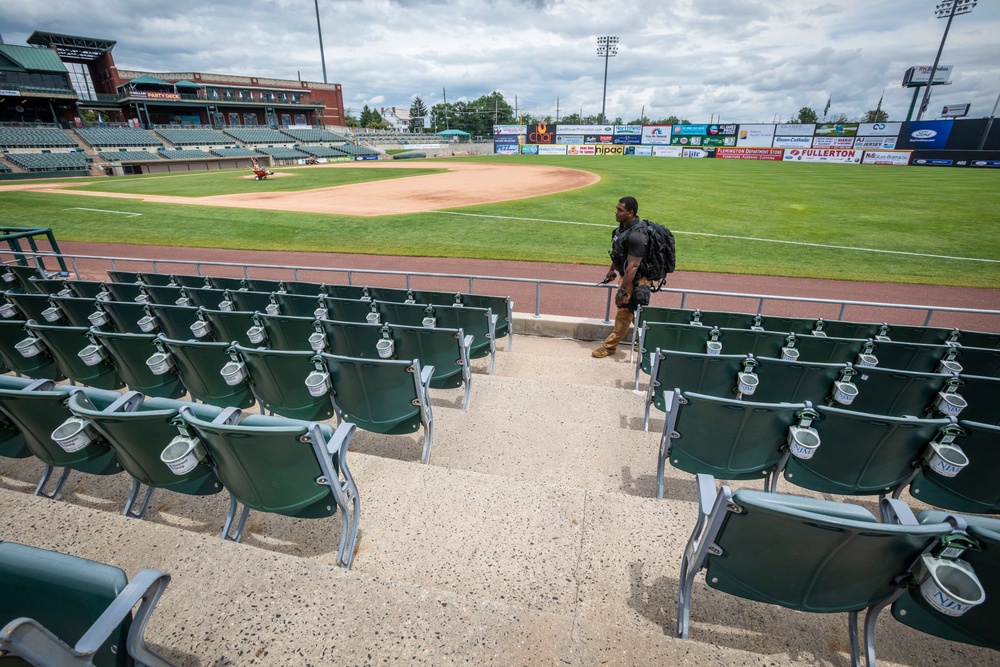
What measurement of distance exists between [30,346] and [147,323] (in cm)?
107

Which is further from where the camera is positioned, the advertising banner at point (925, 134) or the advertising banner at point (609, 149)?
the advertising banner at point (609, 149)

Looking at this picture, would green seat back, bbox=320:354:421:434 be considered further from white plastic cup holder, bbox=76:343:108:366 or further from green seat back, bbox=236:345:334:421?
white plastic cup holder, bbox=76:343:108:366

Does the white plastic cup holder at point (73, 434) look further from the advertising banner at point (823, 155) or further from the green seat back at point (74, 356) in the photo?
the advertising banner at point (823, 155)

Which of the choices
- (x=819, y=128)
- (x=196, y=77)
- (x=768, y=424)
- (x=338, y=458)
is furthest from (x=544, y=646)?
(x=196, y=77)

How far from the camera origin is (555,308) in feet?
36.0

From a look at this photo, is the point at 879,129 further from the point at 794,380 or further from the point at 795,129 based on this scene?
the point at 794,380

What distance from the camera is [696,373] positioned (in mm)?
4410

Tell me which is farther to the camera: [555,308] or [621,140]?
[621,140]

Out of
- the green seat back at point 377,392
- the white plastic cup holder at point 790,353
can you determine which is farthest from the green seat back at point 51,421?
the white plastic cup holder at point 790,353

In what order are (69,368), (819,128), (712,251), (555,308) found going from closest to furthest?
(69,368) → (555,308) → (712,251) → (819,128)

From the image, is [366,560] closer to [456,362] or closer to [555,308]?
[456,362]

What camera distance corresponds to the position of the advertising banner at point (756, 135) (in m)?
60.3

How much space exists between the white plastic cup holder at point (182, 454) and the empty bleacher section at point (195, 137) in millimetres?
72438

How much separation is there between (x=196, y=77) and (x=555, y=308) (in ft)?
289
